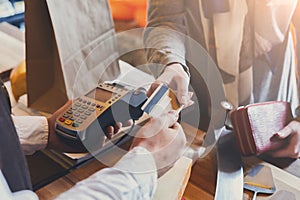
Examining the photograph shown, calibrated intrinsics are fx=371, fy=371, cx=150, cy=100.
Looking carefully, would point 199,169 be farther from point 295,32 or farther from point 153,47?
point 295,32

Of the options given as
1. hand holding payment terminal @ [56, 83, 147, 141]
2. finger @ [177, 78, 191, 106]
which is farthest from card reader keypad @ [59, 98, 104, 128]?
finger @ [177, 78, 191, 106]

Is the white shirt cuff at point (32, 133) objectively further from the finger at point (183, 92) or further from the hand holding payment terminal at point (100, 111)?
the finger at point (183, 92)

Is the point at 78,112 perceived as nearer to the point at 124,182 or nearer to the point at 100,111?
the point at 100,111

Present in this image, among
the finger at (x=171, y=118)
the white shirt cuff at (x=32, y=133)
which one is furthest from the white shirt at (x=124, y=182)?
the white shirt cuff at (x=32, y=133)

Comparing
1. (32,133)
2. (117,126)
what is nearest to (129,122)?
(117,126)

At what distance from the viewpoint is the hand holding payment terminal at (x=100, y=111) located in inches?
17.3

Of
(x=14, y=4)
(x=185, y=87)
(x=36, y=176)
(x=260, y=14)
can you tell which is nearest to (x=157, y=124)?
(x=185, y=87)

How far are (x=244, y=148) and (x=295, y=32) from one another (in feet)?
0.86

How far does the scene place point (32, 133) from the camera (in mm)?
499

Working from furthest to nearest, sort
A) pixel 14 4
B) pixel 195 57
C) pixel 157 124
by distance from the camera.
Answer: pixel 14 4
pixel 195 57
pixel 157 124

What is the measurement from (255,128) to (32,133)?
11.9 inches

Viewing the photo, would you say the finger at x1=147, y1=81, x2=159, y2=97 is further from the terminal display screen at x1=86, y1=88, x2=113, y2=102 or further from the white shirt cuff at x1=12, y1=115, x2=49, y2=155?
the white shirt cuff at x1=12, y1=115, x2=49, y2=155

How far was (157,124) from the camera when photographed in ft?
1.38

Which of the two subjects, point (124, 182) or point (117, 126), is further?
point (117, 126)
